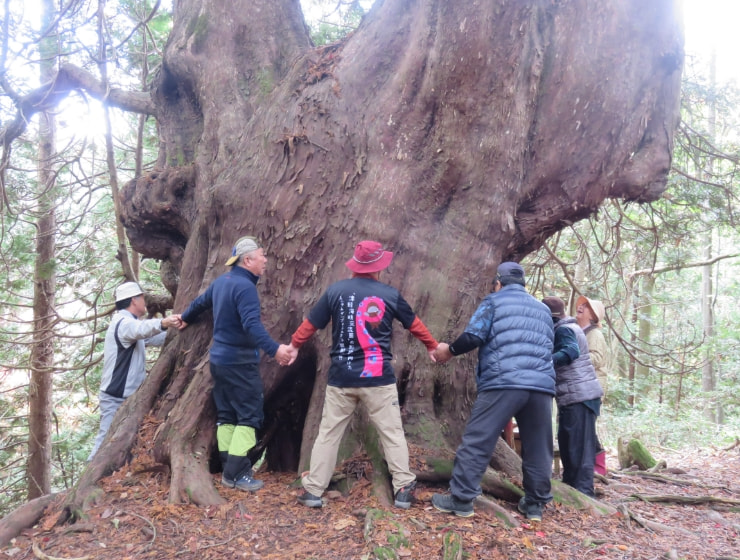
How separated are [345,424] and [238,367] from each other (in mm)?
986

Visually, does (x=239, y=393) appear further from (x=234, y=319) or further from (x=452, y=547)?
(x=452, y=547)

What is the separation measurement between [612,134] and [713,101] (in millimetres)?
4186

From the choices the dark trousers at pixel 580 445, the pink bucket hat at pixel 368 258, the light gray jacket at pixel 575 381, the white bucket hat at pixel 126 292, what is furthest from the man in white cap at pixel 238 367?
the dark trousers at pixel 580 445

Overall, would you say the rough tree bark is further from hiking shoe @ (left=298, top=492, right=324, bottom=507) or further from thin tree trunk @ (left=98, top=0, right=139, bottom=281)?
thin tree trunk @ (left=98, top=0, right=139, bottom=281)

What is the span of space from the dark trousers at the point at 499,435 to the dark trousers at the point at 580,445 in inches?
36.5

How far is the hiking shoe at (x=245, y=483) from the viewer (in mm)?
4164

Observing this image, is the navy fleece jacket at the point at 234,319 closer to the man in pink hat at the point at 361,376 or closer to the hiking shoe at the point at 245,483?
the man in pink hat at the point at 361,376

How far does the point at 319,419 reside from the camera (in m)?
4.48

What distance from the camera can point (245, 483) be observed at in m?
4.19

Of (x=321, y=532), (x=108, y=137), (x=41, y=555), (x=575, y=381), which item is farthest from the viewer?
(x=108, y=137)

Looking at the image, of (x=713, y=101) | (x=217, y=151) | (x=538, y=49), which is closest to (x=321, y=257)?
(x=217, y=151)

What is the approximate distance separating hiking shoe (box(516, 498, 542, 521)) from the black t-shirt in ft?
4.36

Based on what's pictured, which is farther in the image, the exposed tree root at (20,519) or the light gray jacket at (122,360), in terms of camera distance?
the light gray jacket at (122,360)

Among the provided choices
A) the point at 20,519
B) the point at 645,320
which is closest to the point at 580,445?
the point at 20,519
